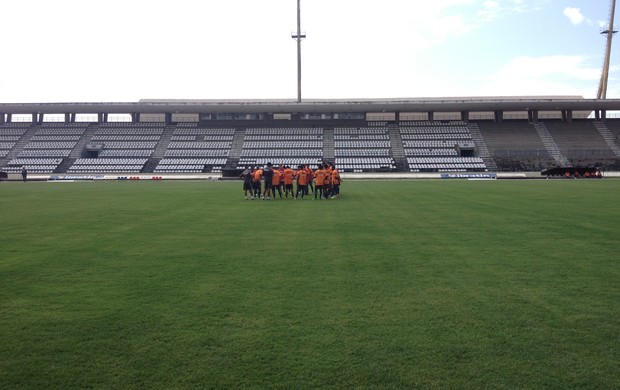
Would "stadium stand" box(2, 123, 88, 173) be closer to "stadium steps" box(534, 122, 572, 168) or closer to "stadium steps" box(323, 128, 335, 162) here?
"stadium steps" box(323, 128, 335, 162)

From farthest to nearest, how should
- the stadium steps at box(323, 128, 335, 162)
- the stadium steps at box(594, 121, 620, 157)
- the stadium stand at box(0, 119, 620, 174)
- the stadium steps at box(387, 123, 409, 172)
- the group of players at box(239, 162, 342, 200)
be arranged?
the stadium steps at box(323, 128, 335, 162)
the stadium steps at box(387, 123, 409, 172)
the stadium stand at box(0, 119, 620, 174)
the stadium steps at box(594, 121, 620, 157)
the group of players at box(239, 162, 342, 200)

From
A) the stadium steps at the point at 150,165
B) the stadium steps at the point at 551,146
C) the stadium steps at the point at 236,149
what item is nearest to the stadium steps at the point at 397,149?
the stadium steps at the point at 551,146

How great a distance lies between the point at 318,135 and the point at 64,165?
1339 inches

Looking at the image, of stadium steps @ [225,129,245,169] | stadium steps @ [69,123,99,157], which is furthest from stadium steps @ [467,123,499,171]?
stadium steps @ [69,123,99,157]

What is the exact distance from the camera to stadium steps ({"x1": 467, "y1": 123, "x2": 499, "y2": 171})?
57859 millimetres

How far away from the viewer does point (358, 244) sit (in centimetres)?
956

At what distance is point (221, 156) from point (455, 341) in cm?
6024

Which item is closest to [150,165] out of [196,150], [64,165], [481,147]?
[196,150]

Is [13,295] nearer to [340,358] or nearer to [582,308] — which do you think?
[340,358]

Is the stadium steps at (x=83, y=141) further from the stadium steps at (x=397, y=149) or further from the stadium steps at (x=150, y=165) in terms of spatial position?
the stadium steps at (x=397, y=149)

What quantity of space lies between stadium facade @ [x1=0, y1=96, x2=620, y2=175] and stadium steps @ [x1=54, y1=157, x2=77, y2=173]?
196mm

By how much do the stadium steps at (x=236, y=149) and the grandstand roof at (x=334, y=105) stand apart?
334 centimetres

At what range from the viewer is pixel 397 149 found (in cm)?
6266

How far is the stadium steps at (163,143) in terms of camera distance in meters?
62.9
